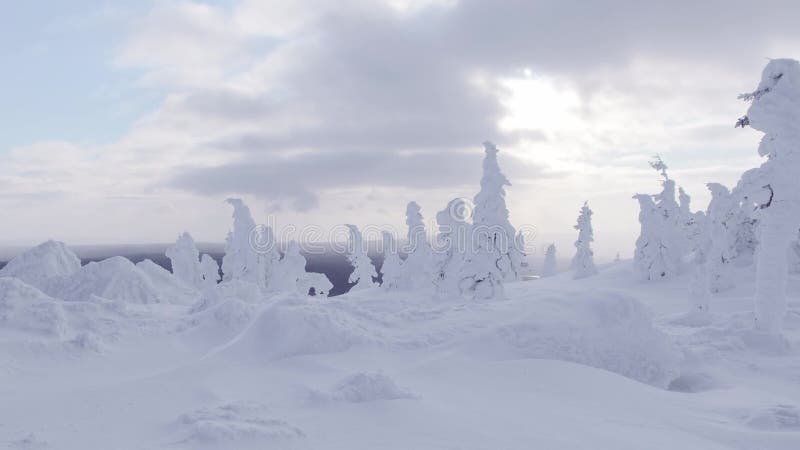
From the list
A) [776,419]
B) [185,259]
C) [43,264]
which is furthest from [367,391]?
[185,259]

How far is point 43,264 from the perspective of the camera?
4112 cm

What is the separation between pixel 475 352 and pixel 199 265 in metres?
50.1

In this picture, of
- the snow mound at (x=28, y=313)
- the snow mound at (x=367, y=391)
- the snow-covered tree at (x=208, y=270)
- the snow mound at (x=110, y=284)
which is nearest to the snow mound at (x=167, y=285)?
the snow mound at (x=110, y=284)

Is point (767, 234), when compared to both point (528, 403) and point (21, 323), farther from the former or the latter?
point (21, 323)

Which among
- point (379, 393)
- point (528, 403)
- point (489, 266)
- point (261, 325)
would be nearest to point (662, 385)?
point (528, 403)

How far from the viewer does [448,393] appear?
11492 mm

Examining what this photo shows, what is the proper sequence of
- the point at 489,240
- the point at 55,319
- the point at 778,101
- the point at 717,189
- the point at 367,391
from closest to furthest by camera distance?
the point at 367,391, the point at 55,319, the point at 778,101, the point at 489,240, the point at 717,189

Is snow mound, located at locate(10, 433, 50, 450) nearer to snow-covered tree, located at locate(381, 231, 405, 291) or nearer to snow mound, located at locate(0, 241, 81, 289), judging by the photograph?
snow mound, located at locate(0, 241, 81, 289)

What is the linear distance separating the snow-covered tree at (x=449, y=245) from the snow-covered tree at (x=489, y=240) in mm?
4175

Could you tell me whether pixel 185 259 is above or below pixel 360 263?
above

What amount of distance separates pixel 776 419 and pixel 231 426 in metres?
10.9

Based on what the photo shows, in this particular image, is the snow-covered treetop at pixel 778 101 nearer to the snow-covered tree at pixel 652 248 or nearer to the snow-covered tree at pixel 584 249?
the snow-covered tree at pixel 652 248

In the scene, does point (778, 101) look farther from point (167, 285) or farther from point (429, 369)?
point (167, 285)

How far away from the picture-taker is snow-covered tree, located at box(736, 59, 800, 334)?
59.5 feet
